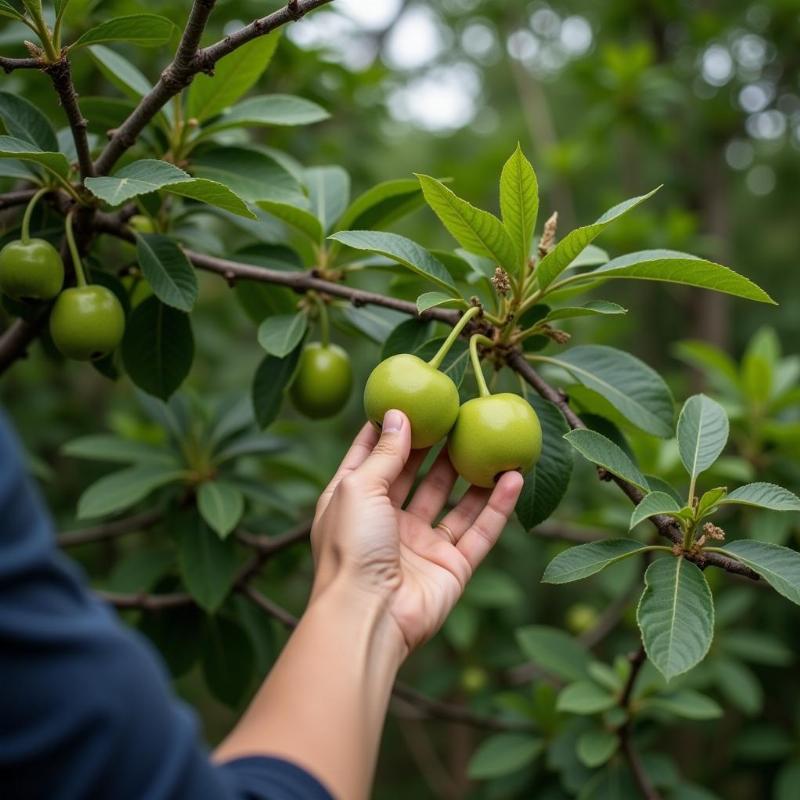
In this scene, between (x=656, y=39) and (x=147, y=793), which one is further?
(x=656, y=39)

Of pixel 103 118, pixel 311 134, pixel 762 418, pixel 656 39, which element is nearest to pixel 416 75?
pixel 656 39

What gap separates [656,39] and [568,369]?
9.40 ft

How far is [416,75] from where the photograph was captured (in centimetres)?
465

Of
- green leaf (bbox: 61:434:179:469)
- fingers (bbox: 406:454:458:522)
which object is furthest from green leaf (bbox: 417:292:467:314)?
green leaf (bbox: 61:434:179:469)

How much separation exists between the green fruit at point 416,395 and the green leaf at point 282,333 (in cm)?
19

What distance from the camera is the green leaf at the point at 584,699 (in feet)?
5.17

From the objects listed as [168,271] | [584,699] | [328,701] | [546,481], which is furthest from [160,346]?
[584,699]

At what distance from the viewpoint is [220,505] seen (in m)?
1.54

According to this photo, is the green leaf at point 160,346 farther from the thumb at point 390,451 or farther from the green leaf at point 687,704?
the green leaf at point 687,704

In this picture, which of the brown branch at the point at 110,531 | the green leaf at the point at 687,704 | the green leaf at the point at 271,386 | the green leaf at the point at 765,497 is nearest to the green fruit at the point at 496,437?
the green leaf at the point at 765,497

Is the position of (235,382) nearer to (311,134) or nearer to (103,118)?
(311,134)

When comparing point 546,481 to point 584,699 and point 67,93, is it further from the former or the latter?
point 67,93

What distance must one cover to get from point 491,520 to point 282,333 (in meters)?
0.41

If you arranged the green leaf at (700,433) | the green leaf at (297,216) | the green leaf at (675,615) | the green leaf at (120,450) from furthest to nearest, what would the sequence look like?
the green leaf at (120,450)
the green leaf at (297,216)
the green leaf at (700,433)
the green leaf at (675,615)
